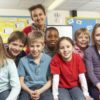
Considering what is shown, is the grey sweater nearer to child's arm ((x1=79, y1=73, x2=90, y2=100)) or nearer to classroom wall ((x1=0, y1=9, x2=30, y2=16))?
child's arm ((x1=79, y1=73, x2=90, y2=100))

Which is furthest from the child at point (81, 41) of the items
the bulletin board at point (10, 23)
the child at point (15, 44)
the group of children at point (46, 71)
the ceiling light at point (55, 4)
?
the bulletin board at point (10, 23)

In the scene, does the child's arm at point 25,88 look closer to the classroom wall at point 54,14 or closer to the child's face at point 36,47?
the child's face at point 36,47

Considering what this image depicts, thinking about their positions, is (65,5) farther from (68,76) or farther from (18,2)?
(68,76)

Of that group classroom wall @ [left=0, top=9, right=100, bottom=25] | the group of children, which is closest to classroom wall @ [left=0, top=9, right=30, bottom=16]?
classroom wall @ [left=0, top=9, right=100, bottom=25]

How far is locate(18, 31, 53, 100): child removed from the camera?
6.06 ft

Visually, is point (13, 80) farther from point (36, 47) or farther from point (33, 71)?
point (36, 47)

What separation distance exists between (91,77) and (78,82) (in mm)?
119

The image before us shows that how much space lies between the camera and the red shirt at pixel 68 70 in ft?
6.32

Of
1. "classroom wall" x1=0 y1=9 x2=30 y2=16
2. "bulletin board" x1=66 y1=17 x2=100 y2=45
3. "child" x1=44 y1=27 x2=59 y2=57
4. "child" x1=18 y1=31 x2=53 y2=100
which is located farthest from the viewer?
"classroom wall" x1=0 y1=9 x2=30 y2=16

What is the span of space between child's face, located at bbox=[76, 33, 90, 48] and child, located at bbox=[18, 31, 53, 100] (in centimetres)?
51

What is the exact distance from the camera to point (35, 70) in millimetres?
1895

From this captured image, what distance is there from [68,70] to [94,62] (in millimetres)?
263

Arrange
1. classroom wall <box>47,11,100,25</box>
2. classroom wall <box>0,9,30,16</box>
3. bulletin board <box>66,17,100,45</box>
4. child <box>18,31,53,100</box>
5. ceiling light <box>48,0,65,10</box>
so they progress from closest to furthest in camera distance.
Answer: child <box>18,31,53,100</box> → ceiling light <box>48,0,65,10</box> → bulletin board <box>66,17,100,45</box> → classroom wall <box>0,9,30,16</box> → classroom wall <box>47,11,100,25</box>

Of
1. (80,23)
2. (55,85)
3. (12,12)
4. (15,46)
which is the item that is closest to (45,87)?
(55,85)
